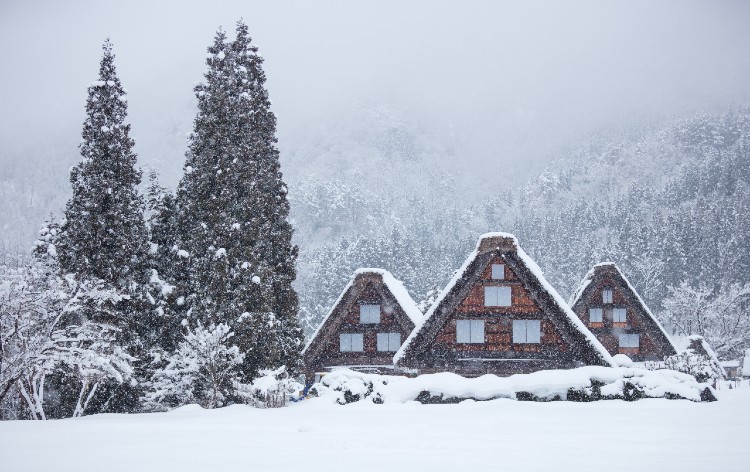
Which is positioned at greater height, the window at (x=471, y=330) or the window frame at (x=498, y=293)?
the window frame at (x=498, y=293)

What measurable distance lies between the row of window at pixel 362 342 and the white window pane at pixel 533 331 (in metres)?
10.8

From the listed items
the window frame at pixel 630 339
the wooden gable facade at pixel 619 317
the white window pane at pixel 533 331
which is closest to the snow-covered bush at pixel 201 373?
the white window pane at pixel 533 331

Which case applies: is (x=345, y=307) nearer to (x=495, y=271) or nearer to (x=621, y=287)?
(x=495, y=271)

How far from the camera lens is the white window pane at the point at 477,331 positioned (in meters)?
34.7

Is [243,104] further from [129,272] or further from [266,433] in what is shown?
[266,433]

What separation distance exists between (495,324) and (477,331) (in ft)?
3.27

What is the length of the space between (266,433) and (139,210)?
853 inches

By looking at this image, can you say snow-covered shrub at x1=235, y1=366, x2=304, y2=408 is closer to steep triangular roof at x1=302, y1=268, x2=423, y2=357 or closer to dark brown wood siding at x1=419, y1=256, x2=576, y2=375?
dark brown wood siding at x1=419, y1=256, x2=576, y2=375

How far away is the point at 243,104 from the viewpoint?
31.5 m

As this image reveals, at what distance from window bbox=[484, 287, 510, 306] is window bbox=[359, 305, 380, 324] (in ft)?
32.9

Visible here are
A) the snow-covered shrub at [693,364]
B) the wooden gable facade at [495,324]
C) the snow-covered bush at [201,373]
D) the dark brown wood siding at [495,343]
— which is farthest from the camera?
the snow-covered shrub at [693,364]

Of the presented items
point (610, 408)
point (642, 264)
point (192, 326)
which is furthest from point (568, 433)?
point (642, 264)

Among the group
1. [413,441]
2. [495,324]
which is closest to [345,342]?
[495,324]

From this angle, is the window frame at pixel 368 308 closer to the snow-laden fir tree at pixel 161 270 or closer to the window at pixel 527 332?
the window at pixel 527 332
